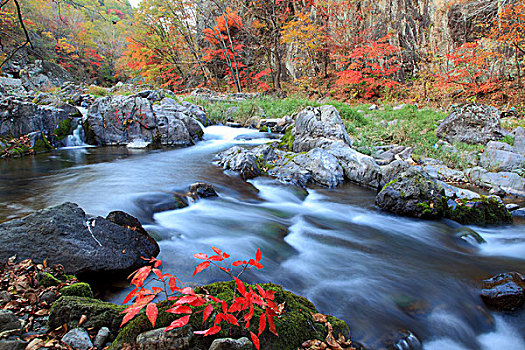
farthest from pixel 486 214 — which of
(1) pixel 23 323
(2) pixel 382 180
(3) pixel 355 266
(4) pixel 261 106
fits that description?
(4) pixel 261 106

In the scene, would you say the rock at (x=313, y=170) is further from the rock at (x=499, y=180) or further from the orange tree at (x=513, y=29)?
the orange tree at (x=513, y=29)

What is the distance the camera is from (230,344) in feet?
5.13

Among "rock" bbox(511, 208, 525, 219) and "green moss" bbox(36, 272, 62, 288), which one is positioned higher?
"green moss" bbox(36, 272, 62, 288)

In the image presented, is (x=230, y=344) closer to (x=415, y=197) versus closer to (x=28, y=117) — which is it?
(x=415, y=197)

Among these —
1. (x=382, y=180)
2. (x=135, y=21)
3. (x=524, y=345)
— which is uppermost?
(x=135, y=21)

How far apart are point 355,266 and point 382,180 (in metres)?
3.72

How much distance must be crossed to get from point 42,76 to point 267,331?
92.1ft

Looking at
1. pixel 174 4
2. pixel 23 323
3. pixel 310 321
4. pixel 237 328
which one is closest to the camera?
pixel 237 328

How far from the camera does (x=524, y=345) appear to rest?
2.61 meters

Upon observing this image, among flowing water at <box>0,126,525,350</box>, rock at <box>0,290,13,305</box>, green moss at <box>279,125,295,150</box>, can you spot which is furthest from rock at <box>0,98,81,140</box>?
rock at <box>0,290,13,305</box>

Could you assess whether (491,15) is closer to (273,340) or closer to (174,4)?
(273,340)

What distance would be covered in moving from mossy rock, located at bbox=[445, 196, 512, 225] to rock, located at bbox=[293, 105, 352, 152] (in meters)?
3.90

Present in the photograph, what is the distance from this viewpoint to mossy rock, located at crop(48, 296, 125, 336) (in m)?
1.85

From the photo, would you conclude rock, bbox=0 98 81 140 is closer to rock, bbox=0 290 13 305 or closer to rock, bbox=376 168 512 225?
rock, bbox=0 290 13 305
